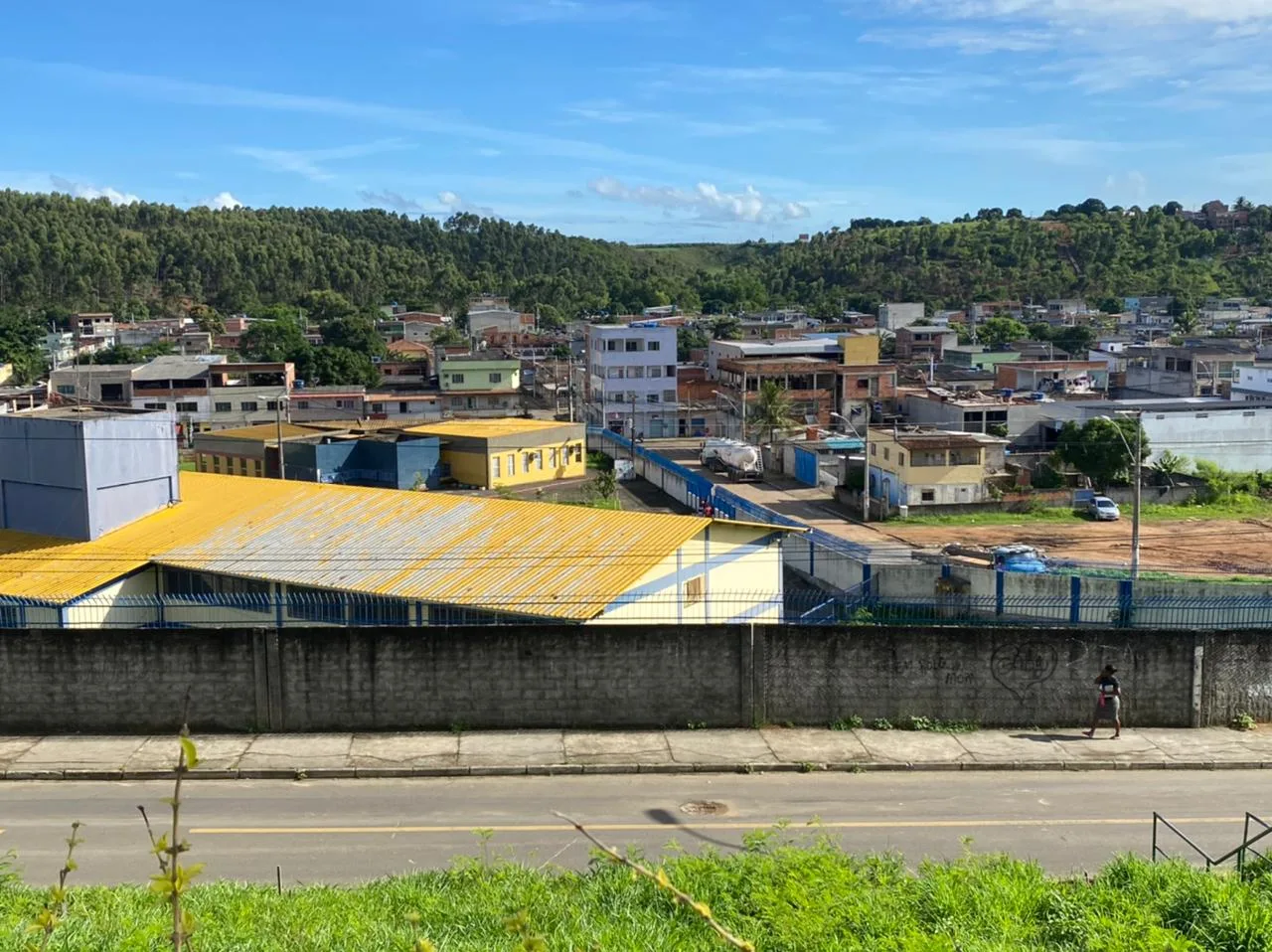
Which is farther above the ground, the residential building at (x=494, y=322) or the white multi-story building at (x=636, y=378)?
the residential building at (x=494, y=322)

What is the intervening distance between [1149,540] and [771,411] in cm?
2352

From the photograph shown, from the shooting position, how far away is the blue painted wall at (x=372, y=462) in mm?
46812

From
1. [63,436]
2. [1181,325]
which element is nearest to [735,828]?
[63,436]

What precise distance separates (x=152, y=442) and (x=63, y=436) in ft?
8.12

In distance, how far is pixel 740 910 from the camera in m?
9.05

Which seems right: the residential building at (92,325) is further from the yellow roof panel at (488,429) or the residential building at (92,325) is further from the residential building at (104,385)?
the yellow roof panel at (488,429)

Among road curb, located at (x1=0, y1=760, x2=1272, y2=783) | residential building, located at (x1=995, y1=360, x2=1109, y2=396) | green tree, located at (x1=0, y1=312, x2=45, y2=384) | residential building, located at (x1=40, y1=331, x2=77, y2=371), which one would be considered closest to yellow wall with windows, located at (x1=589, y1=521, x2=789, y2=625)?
road curb, located at (x1=0, y1=760, x2=1272, y2=783)

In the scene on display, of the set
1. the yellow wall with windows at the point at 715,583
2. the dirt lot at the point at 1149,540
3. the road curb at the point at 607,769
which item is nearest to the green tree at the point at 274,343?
the dirt lot at the point at 1149,540

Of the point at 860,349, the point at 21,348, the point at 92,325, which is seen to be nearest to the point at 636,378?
the point at 860,349

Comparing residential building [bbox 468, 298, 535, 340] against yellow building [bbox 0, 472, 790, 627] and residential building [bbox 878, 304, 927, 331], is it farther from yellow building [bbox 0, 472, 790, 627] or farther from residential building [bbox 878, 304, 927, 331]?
yellow building [bbox 0, 472, 790, 627]

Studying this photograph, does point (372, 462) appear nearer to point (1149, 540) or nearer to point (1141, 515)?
point (1149, 540)

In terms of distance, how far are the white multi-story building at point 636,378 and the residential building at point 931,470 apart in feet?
75.1

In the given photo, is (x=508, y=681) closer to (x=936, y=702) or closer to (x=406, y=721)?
(x=406, y=721)

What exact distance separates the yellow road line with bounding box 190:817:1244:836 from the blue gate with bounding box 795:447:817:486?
138 ft
